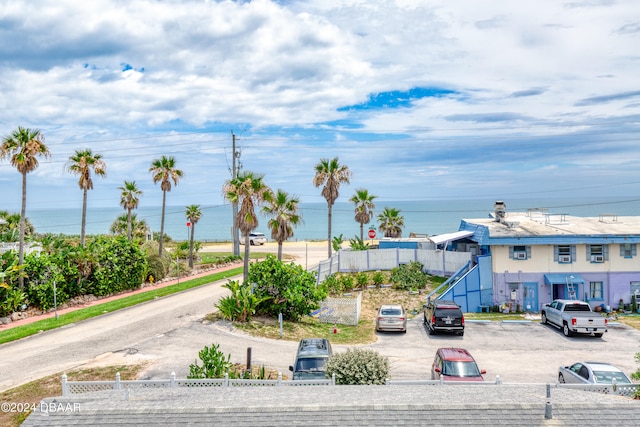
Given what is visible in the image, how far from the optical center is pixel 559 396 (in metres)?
12.9

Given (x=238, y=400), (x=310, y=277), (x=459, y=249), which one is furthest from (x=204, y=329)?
(x=459, y=249)

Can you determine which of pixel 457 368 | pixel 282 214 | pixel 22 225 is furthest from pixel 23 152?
pixel 457 368

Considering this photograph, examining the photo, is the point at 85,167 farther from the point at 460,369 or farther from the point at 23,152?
the point at 460,369

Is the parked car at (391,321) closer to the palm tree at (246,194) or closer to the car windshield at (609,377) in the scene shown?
the palm tree at (246,194)

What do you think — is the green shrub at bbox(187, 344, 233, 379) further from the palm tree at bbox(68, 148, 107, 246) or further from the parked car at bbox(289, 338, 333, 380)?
the palm tree at bbox(68, 148, 107, 246)

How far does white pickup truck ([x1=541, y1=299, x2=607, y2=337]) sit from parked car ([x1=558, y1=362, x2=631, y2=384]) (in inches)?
376

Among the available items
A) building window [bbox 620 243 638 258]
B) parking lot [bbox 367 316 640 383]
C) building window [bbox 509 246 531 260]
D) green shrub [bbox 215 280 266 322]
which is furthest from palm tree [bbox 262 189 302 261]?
building window [bbox 620 243 638 258]

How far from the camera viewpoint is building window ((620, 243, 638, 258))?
34906mm

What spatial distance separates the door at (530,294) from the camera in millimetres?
34562

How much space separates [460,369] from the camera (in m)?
17.4

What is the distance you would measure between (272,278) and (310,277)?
2339mm

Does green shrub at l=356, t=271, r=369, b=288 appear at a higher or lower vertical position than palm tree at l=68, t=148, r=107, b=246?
lower

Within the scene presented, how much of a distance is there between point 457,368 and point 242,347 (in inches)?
421

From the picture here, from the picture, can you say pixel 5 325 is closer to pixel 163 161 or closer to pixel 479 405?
pixel 163 161
